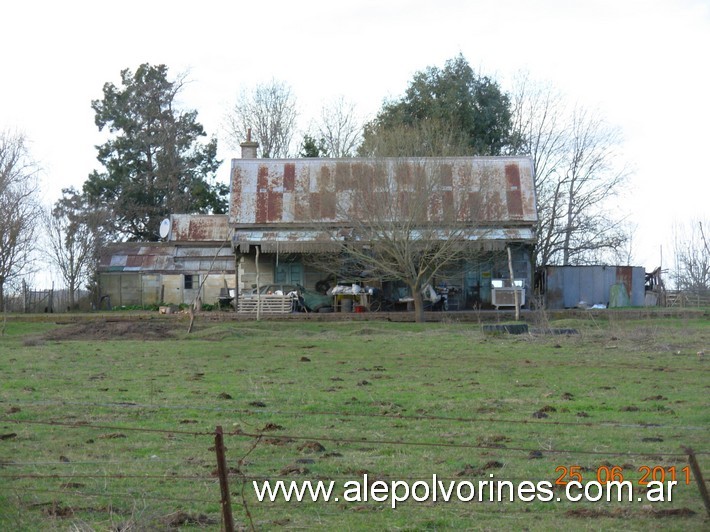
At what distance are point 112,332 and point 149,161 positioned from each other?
34.8 meters

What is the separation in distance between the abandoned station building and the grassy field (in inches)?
456

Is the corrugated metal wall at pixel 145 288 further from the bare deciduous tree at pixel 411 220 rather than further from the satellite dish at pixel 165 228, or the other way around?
the bare deciduous tree at pixel 411 220

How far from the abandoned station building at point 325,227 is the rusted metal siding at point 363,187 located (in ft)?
0.16

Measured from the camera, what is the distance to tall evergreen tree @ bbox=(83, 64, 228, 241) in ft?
195

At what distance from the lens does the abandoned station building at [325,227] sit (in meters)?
33.8

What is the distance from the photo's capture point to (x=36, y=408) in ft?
42.0

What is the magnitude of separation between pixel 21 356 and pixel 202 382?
7040 millimetres

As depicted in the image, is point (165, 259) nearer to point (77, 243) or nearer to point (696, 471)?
point (77, 243)

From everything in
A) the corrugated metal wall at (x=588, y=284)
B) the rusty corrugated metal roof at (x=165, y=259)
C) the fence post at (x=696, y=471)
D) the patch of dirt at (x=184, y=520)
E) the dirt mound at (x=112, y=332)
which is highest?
the rusty corrugated metal roof at (x=165, y=259)

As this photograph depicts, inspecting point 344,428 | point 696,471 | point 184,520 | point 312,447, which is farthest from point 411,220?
point 696,471

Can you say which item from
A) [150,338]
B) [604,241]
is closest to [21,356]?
[150,338]
